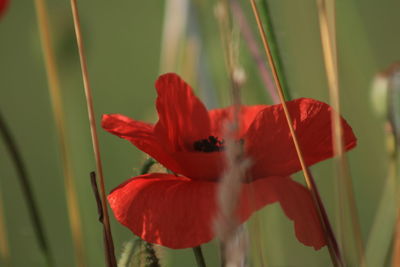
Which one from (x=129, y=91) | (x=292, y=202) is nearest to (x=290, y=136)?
(x=292, y=202)

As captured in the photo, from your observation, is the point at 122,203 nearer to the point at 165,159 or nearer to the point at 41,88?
the point at 165,159

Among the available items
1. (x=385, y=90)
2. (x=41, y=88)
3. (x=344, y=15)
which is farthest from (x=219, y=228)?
(x=41, y=88)

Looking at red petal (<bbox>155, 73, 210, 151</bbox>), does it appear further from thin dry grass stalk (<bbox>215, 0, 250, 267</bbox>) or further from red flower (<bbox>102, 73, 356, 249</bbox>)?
thin dry grass stalk (<bbox>215, 0, 250, 267</bbox>)

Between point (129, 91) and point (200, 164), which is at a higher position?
point (200, 164)

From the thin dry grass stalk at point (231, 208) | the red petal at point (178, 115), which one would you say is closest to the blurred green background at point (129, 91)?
the red petal at point (178, 115)

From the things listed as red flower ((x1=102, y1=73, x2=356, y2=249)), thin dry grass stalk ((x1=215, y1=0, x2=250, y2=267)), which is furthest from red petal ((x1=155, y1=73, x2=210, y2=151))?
thin dry grass stalk ((x1=215, y1=0, x2=250, y2=267))

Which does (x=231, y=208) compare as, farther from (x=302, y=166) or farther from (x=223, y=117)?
(x=223, y=117)
